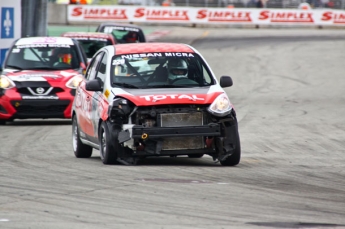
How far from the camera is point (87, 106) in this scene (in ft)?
41.4

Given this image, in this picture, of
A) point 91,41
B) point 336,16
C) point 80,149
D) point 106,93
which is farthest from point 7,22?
point 336,16

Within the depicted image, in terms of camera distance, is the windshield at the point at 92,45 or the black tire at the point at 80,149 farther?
the windshield at the point at 92,45

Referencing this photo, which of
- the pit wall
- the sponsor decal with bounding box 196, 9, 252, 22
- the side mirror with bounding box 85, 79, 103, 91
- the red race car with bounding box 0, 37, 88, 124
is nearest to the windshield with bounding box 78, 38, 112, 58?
the red race car with bounding box 0, 37, 88, 124

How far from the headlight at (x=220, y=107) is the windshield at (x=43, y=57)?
27.0 ft

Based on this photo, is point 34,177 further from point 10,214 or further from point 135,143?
point 10,214

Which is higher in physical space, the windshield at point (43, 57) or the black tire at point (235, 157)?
the black tire at point (235, 157)

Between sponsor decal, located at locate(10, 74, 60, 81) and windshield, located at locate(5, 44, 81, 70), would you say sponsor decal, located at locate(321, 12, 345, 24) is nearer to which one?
windshield, located at locate(5, 44, 81, 70)

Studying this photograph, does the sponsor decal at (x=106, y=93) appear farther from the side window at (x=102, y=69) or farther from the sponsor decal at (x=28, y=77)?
the sponsor decal at (x=28, y=77)

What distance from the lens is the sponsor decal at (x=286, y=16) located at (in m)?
53.2

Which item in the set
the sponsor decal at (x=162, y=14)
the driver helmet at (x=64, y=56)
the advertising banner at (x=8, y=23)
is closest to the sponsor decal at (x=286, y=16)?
the sponsor decal at (x=162, y=14)

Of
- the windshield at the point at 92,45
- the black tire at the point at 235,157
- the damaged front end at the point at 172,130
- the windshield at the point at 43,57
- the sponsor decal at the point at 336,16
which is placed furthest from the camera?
the sponsor decal at the point at 336,16

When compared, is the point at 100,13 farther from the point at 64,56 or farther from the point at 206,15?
the point at 64,56

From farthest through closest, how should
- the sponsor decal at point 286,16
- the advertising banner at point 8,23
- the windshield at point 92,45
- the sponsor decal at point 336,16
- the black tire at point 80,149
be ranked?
the sponsor decal at point 286,16 → the sponsor decal at point 336,16 → the advertising banner at point 8,23 → the windshield at point 92,45 → the black tire at point 80,149

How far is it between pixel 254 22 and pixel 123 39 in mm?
23590
